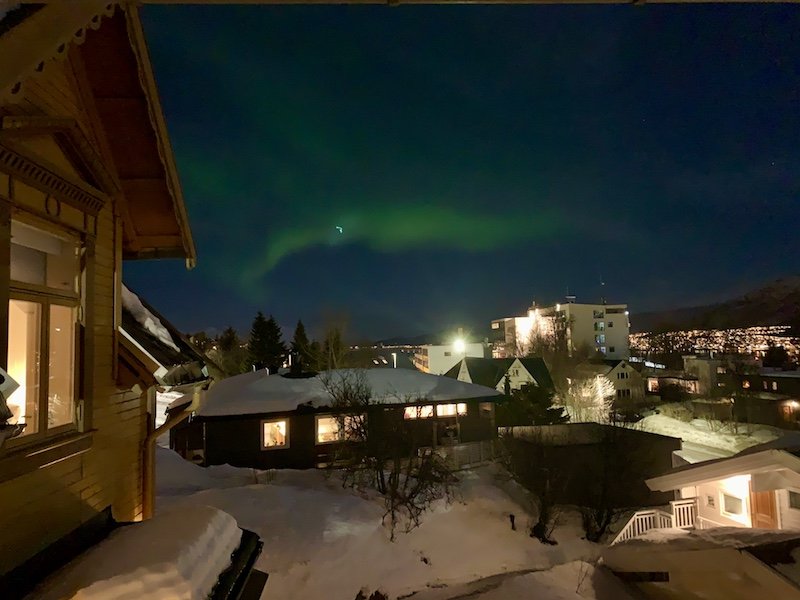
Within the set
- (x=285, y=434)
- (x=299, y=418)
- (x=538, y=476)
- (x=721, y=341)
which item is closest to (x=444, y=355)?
(x=721, y=341)

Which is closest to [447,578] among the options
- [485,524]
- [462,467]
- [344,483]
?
[485,524]

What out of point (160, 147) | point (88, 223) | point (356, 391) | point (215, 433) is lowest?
point (215, 433)

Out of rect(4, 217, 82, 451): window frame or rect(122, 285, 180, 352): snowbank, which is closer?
rect(4, 217, 82, 451): window frame

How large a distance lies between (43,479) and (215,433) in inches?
690

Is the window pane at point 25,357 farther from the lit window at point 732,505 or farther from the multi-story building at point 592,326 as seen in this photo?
the multi-story building at point 592,326

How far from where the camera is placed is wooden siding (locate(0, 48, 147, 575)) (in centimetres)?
349

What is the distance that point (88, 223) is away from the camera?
4547 millimetres

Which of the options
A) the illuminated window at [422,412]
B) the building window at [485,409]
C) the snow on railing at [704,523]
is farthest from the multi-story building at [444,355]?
the snow on railing at [704,523]

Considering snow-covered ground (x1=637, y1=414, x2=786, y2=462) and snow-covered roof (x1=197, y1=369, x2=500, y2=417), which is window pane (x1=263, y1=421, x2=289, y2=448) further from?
snow-covered ground (x1=637, y1=414, x2=786, y2=462)

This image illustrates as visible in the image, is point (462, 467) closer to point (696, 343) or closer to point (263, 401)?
point (263, 401)

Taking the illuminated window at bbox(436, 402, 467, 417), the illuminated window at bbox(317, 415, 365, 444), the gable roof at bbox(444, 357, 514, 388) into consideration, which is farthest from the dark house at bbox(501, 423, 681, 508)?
the gable roof at bbox(444, 357, 514, 388)

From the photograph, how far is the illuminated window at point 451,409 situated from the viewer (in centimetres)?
2360

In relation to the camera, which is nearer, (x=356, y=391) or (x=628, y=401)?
(x=356, y=391)

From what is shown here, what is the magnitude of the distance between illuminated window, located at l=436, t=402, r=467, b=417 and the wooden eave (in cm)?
1854
